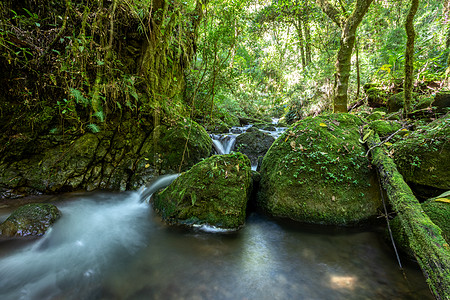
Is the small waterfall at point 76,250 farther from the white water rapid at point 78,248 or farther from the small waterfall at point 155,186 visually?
the small waterfall at point 155,186

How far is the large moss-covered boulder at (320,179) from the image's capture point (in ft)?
11.2

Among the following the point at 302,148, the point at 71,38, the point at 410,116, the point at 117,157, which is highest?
the point at 71,38

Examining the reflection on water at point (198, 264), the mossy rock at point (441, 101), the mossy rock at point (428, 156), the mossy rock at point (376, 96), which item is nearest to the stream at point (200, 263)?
the reflection on water at point (198, 264)

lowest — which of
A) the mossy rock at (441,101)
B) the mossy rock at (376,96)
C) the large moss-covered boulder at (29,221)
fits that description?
the large moss-covered boulder at (29,221)

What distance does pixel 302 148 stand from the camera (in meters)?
3.94

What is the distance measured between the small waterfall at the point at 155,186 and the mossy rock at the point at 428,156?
441 cm

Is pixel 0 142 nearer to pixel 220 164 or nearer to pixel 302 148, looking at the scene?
pixel 220 164

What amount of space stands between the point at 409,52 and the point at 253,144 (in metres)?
4.30

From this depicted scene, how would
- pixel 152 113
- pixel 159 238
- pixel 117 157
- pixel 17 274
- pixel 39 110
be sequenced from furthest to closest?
pixel 152 113, pixel 117 157, pixel 39 110, pixel 159 238, pixel 17 274

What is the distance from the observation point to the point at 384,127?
4199 millimetres

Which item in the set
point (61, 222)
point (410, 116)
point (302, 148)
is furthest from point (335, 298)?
point (410, 116)

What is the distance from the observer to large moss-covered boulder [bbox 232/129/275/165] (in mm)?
6696

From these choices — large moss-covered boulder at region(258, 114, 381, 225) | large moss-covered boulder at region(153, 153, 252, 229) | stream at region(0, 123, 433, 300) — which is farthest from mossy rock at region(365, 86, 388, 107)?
large moss-covered boulder at region(153, 153, 252, 229)

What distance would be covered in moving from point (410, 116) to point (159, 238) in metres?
5.99
